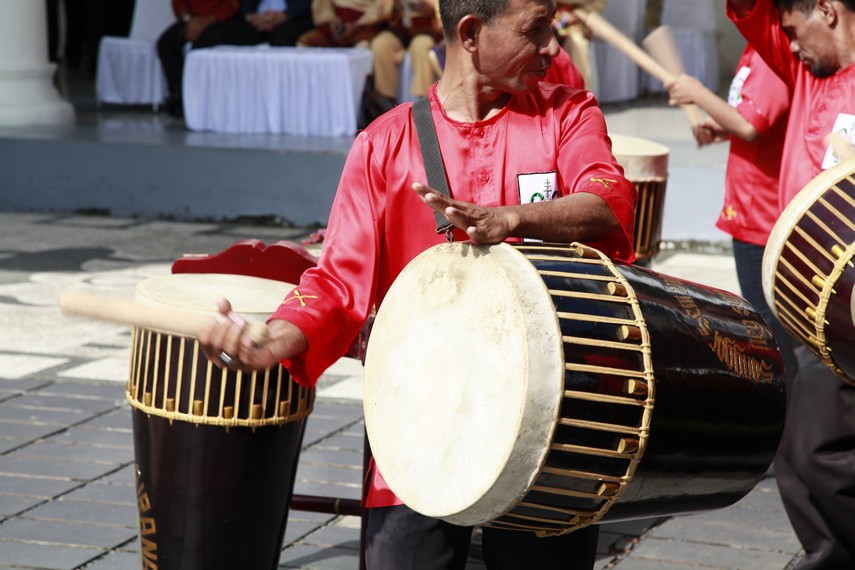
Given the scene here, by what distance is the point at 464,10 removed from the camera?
2113mm

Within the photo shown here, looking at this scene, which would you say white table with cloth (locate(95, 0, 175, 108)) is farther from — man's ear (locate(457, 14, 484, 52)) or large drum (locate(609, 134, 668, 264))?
man's ear (locate(457, 14, 484, 52))

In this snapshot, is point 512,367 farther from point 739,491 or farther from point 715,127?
point 715,127

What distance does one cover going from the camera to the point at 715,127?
400cm

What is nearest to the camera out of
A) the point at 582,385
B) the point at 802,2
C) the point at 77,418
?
the point at 582,385

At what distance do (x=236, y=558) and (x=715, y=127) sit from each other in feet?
6.95

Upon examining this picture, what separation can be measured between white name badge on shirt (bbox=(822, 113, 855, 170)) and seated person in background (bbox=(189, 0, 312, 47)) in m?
7.87

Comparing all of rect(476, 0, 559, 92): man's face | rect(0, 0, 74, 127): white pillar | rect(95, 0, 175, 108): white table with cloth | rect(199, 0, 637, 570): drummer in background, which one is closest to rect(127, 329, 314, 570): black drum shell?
rect(199, 0, 637, 570): drummer in background

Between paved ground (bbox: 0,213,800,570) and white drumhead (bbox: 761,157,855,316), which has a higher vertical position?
white drumhead (bbox: 761,157,855,316)

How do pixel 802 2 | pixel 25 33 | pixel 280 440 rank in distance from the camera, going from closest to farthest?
pixel 280 440 → pixel 802 2 → pixel 25 33

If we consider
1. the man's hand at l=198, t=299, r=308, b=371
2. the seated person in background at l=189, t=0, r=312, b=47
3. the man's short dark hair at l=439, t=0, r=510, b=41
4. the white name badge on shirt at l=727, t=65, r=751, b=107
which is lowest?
the seated person in background at l=189, t=0, r=312, b=47

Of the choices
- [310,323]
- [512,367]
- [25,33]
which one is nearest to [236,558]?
[310,323]

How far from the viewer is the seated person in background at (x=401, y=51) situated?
10.0m

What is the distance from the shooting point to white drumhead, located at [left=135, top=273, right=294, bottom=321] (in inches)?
102

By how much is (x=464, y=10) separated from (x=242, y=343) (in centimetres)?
66
